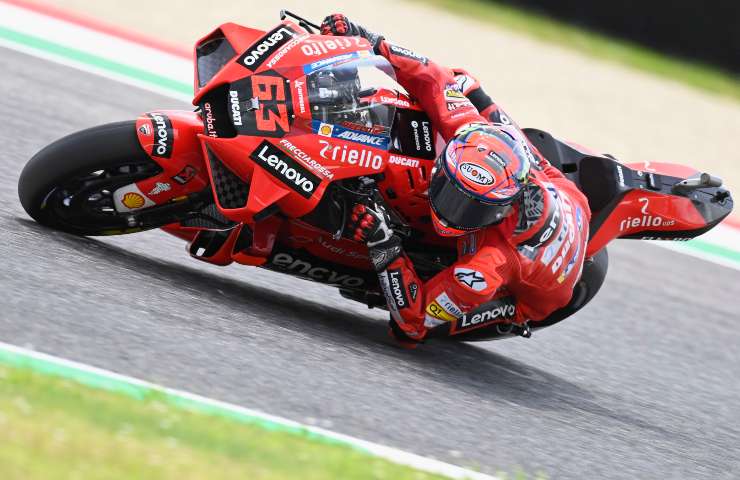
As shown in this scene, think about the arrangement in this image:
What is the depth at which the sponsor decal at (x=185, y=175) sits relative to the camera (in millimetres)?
5223

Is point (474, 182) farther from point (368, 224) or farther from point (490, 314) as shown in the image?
point (490, 314)

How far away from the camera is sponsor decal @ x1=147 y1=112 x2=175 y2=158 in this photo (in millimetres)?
5121

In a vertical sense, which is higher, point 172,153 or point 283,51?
point 283,51

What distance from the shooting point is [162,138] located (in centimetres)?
513

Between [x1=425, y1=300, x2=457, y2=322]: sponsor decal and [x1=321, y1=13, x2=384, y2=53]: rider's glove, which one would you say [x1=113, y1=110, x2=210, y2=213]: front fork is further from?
[x1=425, y1=300, x2=457, y2=322]: sponsor decal

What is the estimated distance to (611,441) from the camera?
554 centimetres

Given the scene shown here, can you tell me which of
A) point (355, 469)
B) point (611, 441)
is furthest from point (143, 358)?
point (611, 441)

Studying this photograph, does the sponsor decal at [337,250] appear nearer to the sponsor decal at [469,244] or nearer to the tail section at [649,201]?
the sponsor decal at [469,244]

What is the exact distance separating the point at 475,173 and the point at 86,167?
1755 millimetres

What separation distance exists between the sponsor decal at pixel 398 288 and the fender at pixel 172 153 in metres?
0.99

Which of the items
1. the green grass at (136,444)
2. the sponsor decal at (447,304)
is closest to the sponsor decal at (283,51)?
the sponsor decal at (447,304)

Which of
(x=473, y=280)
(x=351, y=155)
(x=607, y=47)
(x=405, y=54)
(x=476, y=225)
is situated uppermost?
(x=607, y=47)

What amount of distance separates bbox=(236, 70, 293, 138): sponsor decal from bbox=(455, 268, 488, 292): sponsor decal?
3.53ft

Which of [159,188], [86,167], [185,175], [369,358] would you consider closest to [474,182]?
[369,358]
